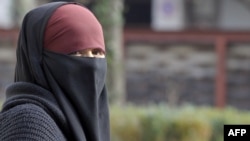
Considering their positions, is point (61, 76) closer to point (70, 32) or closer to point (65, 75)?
point (65, 75)

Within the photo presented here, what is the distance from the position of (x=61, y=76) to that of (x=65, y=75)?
0.5 inches

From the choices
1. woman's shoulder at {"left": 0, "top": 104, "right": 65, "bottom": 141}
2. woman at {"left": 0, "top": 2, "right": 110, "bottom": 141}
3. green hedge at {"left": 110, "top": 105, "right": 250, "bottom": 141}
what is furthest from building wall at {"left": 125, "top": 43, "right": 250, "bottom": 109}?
woman's shoulder at {"left": 0, "top": 104, "right": 65, "bottom": 141}

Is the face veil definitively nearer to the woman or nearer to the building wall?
the woman

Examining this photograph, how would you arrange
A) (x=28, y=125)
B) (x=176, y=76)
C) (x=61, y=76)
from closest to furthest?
1. (x=28, y=125)
2. (x=61, y=76)
3. (x=176, y=76)

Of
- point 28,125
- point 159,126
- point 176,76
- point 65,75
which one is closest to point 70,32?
point 65,75

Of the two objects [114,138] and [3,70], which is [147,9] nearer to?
[3,70]

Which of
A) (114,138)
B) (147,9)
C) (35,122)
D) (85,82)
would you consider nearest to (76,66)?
(85,82)

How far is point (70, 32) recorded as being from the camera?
2.28 m

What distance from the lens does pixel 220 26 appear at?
12555 mm

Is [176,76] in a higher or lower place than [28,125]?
lower

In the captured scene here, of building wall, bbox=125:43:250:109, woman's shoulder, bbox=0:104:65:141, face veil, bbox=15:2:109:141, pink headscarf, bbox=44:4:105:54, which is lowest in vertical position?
building wall, bbox=125:43:250:109

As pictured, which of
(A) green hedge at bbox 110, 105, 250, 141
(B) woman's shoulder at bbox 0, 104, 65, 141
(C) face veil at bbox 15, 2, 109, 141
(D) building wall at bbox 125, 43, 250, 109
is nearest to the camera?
(B) woman's shoulder at bbox 0, 104, 65, 141

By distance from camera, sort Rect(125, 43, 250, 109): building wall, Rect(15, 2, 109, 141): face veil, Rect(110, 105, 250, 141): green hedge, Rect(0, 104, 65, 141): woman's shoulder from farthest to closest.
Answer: Rect(125, 43, 250, 109): building wall, Rect(110, 105, 250, 141): green hedge, Rect(15, 2, 109, 141): face veil, Rect(0, 104, 65, 141): woman's shoulder

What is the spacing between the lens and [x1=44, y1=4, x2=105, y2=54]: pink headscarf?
7.43 feet
